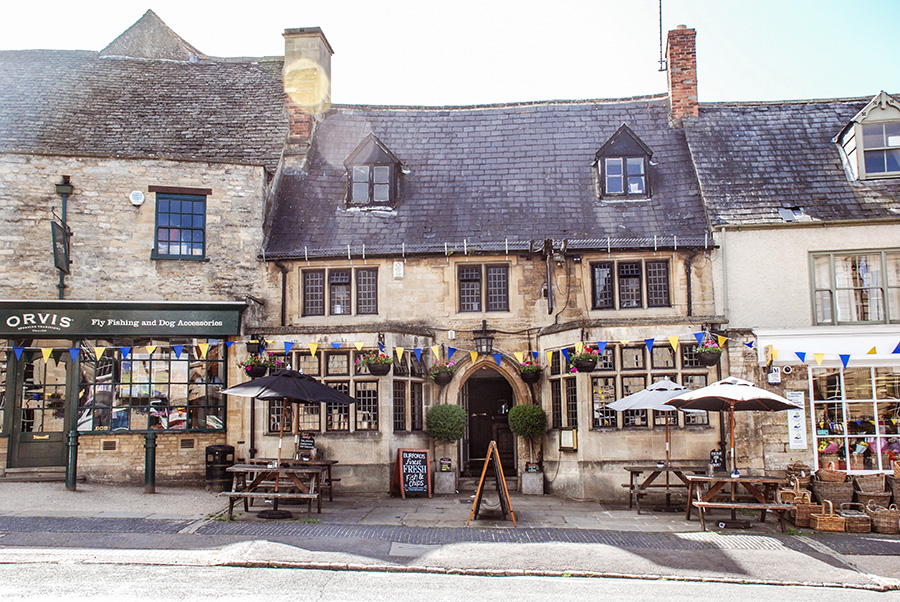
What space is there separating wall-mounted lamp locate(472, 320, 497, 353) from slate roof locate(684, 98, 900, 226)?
555 cm

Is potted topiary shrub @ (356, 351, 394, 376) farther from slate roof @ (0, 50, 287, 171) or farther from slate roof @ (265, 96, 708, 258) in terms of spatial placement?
slate roof @ (0, 50, 287, 171)

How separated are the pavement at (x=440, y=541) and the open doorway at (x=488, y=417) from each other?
4.87 meters

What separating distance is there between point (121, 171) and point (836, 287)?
51.8 ft

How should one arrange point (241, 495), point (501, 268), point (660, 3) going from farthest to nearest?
1. point (660, 3)
2. point (501, 268)
3. point (241, 495)

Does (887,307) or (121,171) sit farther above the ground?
(121,171)

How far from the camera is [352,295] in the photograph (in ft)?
59.0

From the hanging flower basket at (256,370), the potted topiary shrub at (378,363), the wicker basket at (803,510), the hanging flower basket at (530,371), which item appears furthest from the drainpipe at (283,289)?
the wicker basket at (803,510)

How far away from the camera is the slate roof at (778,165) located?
1762 centimetres

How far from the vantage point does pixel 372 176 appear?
19.2 m

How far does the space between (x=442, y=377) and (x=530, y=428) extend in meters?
2.21

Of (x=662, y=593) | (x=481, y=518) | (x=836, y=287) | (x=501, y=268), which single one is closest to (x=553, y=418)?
(x=501, y=268)

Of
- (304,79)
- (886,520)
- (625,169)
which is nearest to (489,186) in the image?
(625,169)

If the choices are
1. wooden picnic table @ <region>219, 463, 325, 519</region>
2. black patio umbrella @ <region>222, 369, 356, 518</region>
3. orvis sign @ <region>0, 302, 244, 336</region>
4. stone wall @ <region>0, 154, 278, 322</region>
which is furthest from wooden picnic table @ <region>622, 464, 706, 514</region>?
Result: orvis sign @ <region>0, 302, 244, 336</region>

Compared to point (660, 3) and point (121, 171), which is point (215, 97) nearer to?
point (121, 171)
